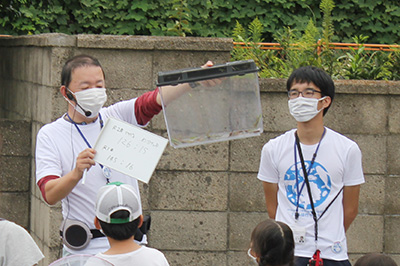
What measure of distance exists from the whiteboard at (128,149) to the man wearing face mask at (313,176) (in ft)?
3.50

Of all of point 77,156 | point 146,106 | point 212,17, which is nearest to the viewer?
point 77,156

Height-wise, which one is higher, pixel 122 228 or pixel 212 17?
pixel 212 17

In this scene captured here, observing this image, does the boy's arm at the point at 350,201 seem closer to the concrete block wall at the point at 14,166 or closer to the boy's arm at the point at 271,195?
the boy's arm at the point at 271,195

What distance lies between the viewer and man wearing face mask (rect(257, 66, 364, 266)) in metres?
4.37

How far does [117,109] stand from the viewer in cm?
422

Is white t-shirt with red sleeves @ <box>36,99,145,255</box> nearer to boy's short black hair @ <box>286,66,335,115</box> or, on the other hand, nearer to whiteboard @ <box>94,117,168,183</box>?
whiteboard @ <box>94,117,168,183</box>

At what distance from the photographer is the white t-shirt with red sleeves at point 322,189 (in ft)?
14.3

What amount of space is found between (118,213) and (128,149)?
40cm

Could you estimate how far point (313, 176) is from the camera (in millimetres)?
→ 4418

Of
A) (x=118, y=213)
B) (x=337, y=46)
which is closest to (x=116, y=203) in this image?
(x=118, y=213)

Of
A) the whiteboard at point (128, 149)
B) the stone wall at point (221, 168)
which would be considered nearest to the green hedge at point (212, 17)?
the stone wall at point (221, 168)

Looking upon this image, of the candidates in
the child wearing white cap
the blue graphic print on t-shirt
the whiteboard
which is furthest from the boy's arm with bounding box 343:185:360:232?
the child wearing white cap

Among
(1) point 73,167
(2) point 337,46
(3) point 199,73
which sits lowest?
(1) point 73,167

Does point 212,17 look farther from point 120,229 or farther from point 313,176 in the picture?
point 120,229
